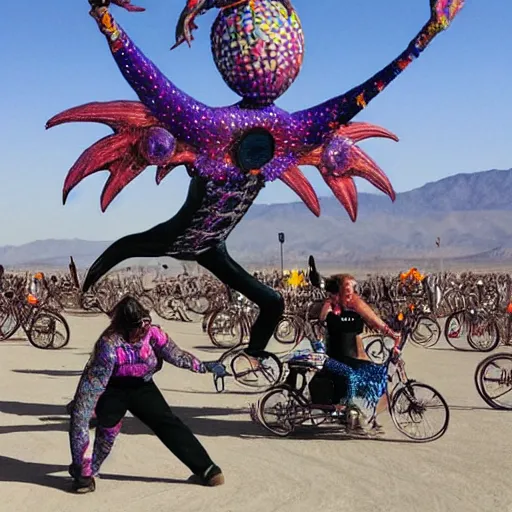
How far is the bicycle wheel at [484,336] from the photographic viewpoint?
13.8 meters

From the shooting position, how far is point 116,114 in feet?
23.3

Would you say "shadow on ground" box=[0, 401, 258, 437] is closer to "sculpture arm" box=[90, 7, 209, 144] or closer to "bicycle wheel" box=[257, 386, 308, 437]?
"bicycle wheel" box=[257, 386, 308, 437]

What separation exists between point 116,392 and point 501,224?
156 m

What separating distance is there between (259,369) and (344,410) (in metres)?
1.33

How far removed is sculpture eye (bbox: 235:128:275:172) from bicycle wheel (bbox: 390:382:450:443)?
232 cm

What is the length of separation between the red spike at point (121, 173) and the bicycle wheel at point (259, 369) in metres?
2.21

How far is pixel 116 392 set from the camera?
5.64m

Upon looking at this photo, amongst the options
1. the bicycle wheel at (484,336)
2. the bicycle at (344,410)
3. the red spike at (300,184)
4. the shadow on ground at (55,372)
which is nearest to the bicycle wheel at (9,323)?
the shadow on ground at (55,372)

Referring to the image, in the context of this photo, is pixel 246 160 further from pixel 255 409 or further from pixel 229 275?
pixel 255 409

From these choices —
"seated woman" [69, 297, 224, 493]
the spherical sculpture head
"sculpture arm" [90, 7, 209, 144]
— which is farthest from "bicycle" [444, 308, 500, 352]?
"seated woman" [69, 297, 224, 493]

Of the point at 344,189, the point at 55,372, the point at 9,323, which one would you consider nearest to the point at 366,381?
the point at 344,189

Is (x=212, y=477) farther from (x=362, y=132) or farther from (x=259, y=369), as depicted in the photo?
(x=362, y=132)

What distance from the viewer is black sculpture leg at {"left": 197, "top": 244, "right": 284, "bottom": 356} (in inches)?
319

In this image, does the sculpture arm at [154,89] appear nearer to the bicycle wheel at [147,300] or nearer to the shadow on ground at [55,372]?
the shadow on ground at [55,372]
